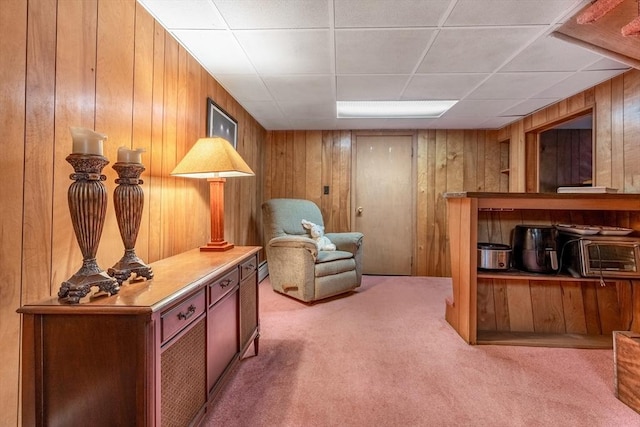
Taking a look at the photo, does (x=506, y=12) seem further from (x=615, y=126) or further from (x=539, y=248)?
(x=615, y=126)

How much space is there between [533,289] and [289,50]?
8.30ft

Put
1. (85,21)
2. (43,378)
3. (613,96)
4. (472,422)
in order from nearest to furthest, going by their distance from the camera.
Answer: (43,378)
(85,21)
(472,422)
(613,96)

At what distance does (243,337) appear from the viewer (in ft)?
5.55

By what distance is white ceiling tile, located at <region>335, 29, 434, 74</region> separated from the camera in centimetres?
179

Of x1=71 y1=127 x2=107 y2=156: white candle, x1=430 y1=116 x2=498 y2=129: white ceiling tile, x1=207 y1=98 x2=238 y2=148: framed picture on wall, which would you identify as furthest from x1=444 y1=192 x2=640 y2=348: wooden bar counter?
x1=71 y1=127 x2=107 y2=156: white candle

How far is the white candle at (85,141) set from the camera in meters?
0.88

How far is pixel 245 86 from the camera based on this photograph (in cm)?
260

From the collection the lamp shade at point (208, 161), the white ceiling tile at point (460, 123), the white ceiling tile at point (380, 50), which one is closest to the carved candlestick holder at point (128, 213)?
the lamp shade at point (208, 161)

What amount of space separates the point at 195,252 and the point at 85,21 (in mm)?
1220

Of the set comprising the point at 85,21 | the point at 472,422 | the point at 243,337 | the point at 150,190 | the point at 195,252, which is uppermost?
the point at 85,21

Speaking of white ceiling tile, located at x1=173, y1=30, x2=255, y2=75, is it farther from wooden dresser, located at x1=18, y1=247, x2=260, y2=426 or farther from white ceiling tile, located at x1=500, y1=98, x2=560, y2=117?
white ceiling tile, located at x1=500, y1=98, x2=560, y2=117

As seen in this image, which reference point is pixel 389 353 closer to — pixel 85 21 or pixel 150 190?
pixel 150 190

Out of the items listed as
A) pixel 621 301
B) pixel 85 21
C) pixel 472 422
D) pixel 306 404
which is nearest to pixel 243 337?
pixel 306 404

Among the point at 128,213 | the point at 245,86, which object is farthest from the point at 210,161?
the point at 245,86
